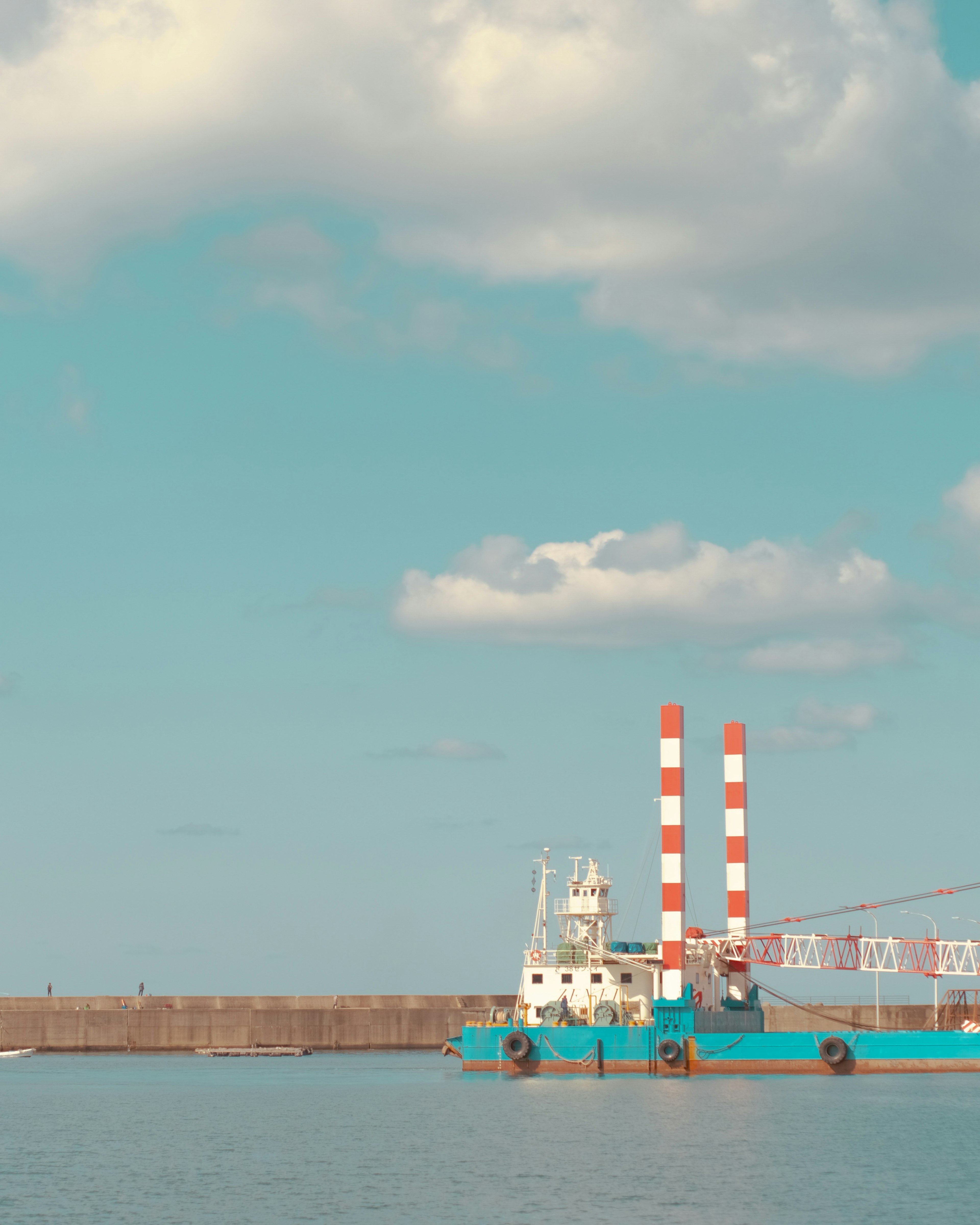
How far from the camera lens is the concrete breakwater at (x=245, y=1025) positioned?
99750 mm

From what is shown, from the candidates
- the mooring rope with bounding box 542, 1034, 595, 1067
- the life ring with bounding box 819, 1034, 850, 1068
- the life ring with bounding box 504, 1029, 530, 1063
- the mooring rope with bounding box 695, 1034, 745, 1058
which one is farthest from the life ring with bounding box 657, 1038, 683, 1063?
the life ring with bounding box 819, 1034, 850, 1068

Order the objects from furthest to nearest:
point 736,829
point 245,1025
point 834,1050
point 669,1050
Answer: point 245,1025
point 736,829
point 834,1050
point 669,1050

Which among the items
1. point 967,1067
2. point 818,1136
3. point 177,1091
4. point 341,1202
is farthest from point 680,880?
point 341,1202

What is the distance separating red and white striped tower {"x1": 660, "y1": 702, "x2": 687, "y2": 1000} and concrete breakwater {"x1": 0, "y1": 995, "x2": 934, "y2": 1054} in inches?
1322

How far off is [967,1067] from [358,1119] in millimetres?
24307

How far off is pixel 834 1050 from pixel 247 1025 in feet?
151

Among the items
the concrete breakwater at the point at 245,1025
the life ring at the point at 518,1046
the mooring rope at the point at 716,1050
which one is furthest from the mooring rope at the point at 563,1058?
the concrete breakwater at the point at 245,1025

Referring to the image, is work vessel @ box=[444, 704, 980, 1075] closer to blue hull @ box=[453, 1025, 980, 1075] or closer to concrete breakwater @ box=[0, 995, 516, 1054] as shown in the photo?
blue hull @ box=[453, 1025, 980, 1075]

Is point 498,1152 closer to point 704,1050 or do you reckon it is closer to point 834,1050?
point 704,1050

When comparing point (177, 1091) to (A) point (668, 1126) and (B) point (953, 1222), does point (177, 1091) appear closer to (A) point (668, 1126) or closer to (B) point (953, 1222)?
(A) point (668, 1126)

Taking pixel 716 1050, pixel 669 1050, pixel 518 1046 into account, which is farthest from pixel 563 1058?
pixel 716 1050

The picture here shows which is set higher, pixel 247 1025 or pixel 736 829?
pixel 736 829

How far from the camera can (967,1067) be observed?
2495 inches

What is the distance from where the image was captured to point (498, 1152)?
47719 mm
